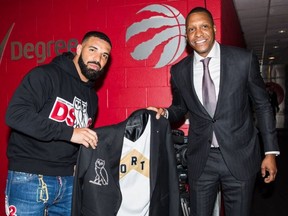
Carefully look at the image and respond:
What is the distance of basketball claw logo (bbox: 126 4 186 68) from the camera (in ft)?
8.85

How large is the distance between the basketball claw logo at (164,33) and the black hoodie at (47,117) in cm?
98

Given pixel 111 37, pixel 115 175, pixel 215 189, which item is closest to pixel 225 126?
pixel 215 189

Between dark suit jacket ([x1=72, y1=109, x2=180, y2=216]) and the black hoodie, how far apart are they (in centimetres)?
21

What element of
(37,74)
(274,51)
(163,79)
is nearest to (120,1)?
(163,79)

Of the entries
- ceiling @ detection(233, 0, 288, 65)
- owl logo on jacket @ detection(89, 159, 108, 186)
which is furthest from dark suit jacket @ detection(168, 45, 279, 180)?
ceiling @ detection(233, 0, 288, 65)

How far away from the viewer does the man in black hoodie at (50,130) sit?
1.58 m

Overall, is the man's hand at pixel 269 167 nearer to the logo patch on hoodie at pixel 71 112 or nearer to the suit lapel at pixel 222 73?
the suit lapel at pixel 222 73

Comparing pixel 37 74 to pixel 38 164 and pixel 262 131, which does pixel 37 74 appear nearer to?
pixel 38 164

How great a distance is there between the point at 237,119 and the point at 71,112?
1051mm

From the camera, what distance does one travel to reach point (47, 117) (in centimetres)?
174

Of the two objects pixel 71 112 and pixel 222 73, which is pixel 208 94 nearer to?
pixel 222 73

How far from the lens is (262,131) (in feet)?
6.09

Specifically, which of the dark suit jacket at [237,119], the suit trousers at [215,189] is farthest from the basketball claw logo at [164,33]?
the suit trousers at [215,189]

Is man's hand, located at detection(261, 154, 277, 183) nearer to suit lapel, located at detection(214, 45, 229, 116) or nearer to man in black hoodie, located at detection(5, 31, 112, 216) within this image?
suit lapel, located at detection(214, 45, 229, 116)
